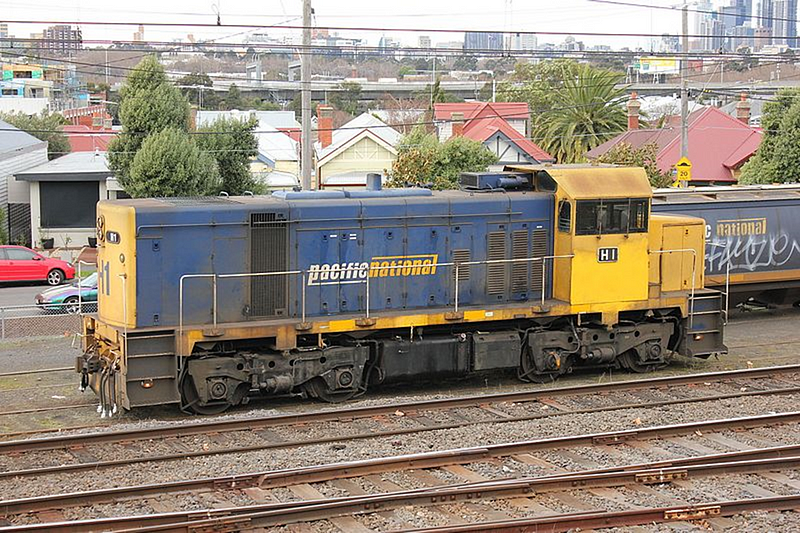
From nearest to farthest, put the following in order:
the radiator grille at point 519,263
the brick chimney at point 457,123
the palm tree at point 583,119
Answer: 1. the radiator grille at point 519,263
2. the brick chimney at point 457,123
3. the palm tree at point 583,119

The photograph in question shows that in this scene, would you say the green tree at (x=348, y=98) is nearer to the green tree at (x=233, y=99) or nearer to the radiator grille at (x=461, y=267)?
the green tree at (x=233, y=99)

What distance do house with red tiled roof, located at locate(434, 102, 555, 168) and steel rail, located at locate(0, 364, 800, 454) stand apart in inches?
993

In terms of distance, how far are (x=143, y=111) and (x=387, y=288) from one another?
787 inches

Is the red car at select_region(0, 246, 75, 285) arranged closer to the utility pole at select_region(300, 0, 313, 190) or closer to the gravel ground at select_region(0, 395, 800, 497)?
the utility pole at select_region(300, 0, 313, 190)

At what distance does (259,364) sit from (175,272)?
5.67ft

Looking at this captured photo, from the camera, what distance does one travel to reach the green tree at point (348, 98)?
112 meters

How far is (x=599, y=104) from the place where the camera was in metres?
51.6

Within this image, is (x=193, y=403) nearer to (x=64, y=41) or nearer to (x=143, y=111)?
(x=143, y=111)

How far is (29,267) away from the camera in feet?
100

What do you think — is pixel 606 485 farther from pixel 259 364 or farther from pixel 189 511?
pixel 259 364

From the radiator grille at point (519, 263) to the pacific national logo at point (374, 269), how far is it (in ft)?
4.36

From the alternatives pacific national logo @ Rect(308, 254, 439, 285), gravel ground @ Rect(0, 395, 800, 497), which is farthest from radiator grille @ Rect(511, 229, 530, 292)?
gravel ground @ Rect(0, 395, 800, 497)

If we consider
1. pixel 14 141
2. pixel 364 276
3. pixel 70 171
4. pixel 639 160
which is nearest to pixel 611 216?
pixel 364 276

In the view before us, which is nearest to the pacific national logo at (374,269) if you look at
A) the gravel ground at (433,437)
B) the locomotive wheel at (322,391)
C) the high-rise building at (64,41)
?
the locomotive wheel at (322,391)
